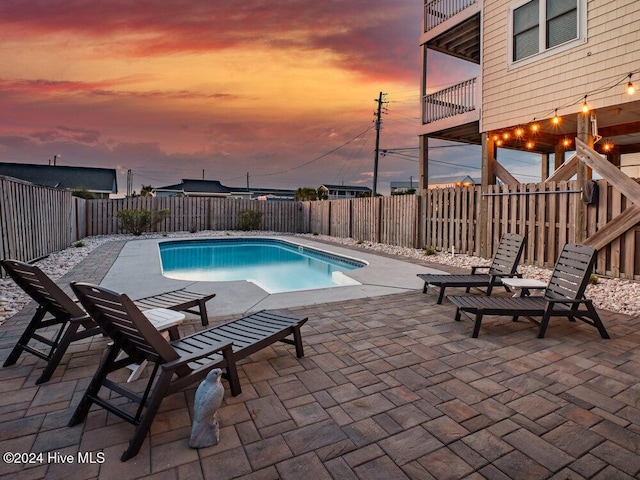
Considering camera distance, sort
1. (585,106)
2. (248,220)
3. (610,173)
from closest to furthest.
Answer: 1. (610,173)
2. (585,106)
3. (248,220)

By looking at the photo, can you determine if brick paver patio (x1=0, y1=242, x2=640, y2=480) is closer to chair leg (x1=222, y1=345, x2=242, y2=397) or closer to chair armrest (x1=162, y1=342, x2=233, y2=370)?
chair leg (x1=222, y1=345, x2=242, y2=397)

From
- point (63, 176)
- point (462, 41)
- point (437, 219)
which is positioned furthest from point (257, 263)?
point (63, 176)

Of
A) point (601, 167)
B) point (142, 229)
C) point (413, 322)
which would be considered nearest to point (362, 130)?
point (142, 229)

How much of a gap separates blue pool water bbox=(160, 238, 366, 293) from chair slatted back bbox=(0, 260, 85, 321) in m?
4.00

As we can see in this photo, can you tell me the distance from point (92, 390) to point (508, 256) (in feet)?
17.0

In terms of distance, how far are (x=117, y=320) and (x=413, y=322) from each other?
9.45 ft

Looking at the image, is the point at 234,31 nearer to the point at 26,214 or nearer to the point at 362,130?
the point at 26,214

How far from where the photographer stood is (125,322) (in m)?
1.93

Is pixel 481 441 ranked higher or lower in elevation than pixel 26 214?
lower

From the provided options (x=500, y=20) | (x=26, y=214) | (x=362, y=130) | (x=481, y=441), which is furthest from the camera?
(x=362, y=130)

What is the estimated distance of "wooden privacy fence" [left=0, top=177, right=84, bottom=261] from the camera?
6.24m

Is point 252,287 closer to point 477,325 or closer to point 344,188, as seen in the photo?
point 477,325

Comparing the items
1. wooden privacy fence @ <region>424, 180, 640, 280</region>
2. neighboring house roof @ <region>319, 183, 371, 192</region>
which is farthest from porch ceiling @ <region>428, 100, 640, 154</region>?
neighboring house roof @ <region>319, 183, 371, 192</region>

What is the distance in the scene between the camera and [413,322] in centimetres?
386
